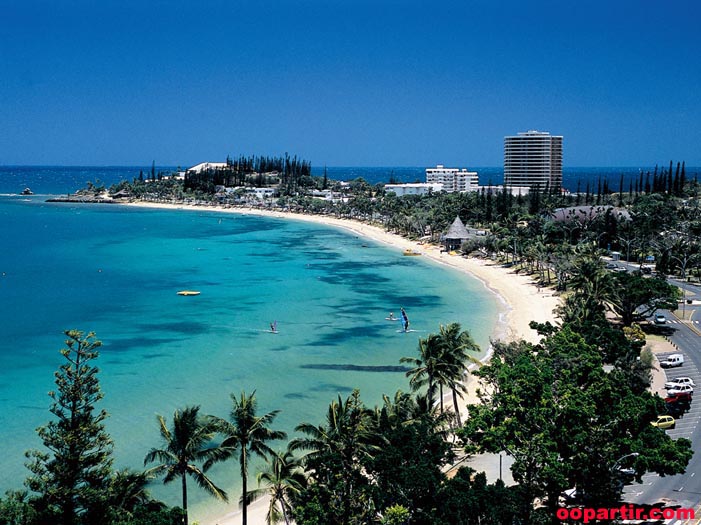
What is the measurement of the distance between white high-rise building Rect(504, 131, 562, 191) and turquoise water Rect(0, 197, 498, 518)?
91.4 metres

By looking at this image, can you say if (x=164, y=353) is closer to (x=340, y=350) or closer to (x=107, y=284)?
(x=340, y=350)

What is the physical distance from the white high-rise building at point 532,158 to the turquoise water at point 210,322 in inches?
3599

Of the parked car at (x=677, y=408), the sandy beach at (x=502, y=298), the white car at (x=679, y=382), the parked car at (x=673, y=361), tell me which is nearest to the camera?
the sandy beach at (x=502, y=298)

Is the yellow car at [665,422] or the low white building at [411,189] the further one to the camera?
the low white building at [411,189]

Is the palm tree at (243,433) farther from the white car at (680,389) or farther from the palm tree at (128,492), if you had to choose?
the white car at (680,389)

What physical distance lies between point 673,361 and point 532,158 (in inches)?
6151

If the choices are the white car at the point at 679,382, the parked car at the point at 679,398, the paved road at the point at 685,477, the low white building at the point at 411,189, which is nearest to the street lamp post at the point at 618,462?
the paved road at the point at 685,477

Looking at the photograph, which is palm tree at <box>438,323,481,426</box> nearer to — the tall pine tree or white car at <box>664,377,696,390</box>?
white car at <box>664,377,696,390</box>

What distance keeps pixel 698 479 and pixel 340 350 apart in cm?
2758

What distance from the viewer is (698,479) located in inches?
985

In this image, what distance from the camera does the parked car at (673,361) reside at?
40219 millimetres

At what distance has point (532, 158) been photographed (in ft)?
619

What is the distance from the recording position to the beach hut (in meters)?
101

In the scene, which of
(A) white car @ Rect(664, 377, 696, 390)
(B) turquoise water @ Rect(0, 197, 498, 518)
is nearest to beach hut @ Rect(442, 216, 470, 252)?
(B) turquoise water @ Rect(0, 197, 498, 518)
